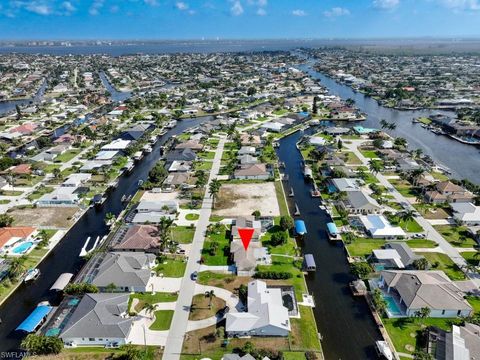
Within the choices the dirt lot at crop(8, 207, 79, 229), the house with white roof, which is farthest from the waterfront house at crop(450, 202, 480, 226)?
the dirt lot at crop(8, 207, 79, 229)

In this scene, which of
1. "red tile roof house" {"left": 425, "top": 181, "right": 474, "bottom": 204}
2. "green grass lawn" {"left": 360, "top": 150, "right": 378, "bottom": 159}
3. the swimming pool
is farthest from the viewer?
"green grass lawn" {"left": 360, "top": 150, "right": 378, "bottom": 159}

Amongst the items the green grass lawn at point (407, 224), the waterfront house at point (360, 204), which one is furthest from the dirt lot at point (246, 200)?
the green grass lawn at point (407, 224)

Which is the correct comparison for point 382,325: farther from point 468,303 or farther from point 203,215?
point 203,215

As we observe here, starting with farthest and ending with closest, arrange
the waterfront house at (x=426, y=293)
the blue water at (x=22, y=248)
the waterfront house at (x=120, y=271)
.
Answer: the blue water at (x=22, y=248)
the waterfront house at (x=120, y=271)
the waterfront house at (x=426, y=293)

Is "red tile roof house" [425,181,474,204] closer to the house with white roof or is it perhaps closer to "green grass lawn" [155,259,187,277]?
the house with white roof

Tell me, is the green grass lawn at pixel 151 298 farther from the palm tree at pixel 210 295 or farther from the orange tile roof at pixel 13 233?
the orange tile roof at pixel 13 233

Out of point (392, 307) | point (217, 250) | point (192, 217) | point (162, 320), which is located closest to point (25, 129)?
point (192, 217)
